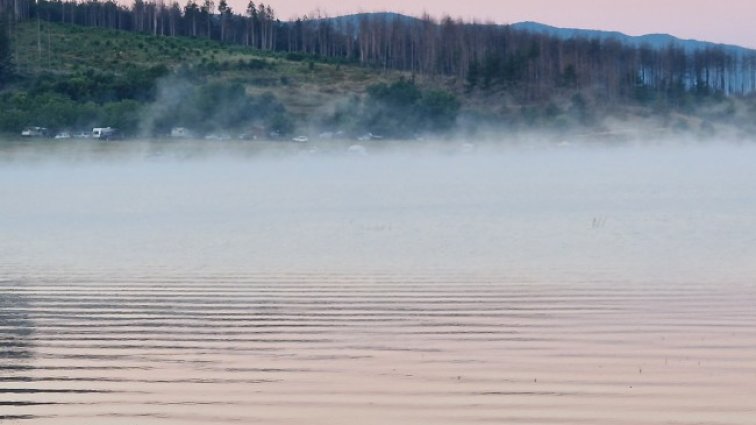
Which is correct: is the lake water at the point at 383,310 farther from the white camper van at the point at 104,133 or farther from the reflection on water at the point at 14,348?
the white camper van at the point at 104,133

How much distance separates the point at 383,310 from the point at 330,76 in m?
75.8

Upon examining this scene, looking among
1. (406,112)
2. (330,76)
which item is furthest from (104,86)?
(330,76)

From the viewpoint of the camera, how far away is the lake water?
919 cm

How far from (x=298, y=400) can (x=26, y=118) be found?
182 feet

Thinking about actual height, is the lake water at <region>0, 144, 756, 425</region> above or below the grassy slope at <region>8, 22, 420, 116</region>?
below

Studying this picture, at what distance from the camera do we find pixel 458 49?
334 feet

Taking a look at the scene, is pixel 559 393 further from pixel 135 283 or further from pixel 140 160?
pixel 140 160

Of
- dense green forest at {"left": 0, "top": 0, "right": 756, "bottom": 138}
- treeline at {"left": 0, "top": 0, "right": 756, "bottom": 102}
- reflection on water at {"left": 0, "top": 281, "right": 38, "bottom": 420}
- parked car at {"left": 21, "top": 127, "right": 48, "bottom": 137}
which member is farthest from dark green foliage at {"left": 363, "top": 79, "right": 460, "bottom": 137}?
reflection on water at {"left": 0, "top": 281, "right": 38, "bottom": 420}

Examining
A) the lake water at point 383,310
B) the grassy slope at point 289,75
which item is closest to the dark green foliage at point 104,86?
the grassy slope at point 289,75

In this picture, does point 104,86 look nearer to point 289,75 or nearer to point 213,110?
point 213,110

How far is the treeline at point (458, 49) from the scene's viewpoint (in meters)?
93.2

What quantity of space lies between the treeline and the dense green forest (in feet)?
0.57

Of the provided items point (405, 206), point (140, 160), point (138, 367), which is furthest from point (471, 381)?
point (140, 160)

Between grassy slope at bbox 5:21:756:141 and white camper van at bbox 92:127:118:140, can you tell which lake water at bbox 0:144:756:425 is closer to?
white camper van at bbox 92:127:118:140
